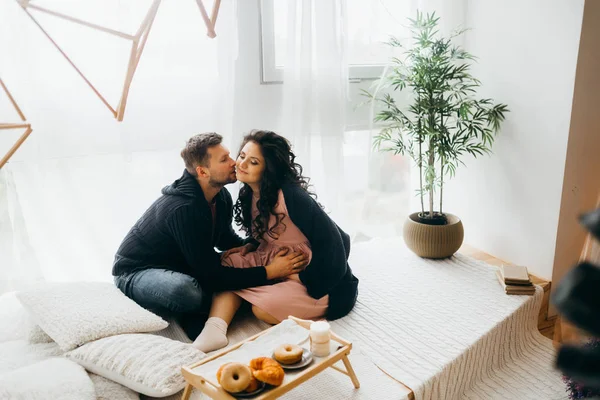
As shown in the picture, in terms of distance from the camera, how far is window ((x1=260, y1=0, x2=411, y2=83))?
2404 millimetres

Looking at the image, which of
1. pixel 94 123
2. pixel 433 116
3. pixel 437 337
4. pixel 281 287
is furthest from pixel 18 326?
pixel 433 116

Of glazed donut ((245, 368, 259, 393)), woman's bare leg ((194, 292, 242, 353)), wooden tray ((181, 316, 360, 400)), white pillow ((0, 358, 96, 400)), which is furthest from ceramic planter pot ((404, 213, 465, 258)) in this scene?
white pillow ((0, 358, 96, 400))

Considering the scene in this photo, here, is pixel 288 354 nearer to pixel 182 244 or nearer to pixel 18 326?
pixel 182 244

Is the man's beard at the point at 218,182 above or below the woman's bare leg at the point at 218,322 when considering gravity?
above

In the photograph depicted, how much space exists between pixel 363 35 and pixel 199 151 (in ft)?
4.00

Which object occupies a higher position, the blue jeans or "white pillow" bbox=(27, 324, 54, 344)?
the blue jeans

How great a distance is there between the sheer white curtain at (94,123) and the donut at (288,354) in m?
1.13

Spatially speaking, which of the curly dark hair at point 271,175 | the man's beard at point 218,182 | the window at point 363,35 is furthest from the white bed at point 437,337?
the window at point 363,35

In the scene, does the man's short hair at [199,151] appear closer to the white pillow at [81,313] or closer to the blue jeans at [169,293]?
the blue jeans at [169,293]

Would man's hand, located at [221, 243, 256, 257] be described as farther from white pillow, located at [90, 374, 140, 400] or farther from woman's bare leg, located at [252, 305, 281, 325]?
white pillow, located at [90, 374, 140, 400]

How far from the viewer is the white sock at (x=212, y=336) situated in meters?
1.77

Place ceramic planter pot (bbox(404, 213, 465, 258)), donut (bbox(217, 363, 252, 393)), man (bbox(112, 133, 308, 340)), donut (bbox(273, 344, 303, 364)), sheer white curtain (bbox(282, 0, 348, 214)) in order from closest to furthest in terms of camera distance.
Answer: donut (bbox(217, 363, 252, 393)) < donut (bbox(273, 344, 303, 364)) < man (bbox(112, 133, 308, 340)) < sheer white curtain (bbox(282, 0, 348, 214)) < ceramic planter pot (bbox(404, 213, 465, 258))

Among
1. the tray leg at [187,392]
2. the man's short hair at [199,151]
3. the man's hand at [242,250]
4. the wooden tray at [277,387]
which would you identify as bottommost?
the tray leg at [187,392]

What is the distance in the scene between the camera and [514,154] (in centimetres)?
251
